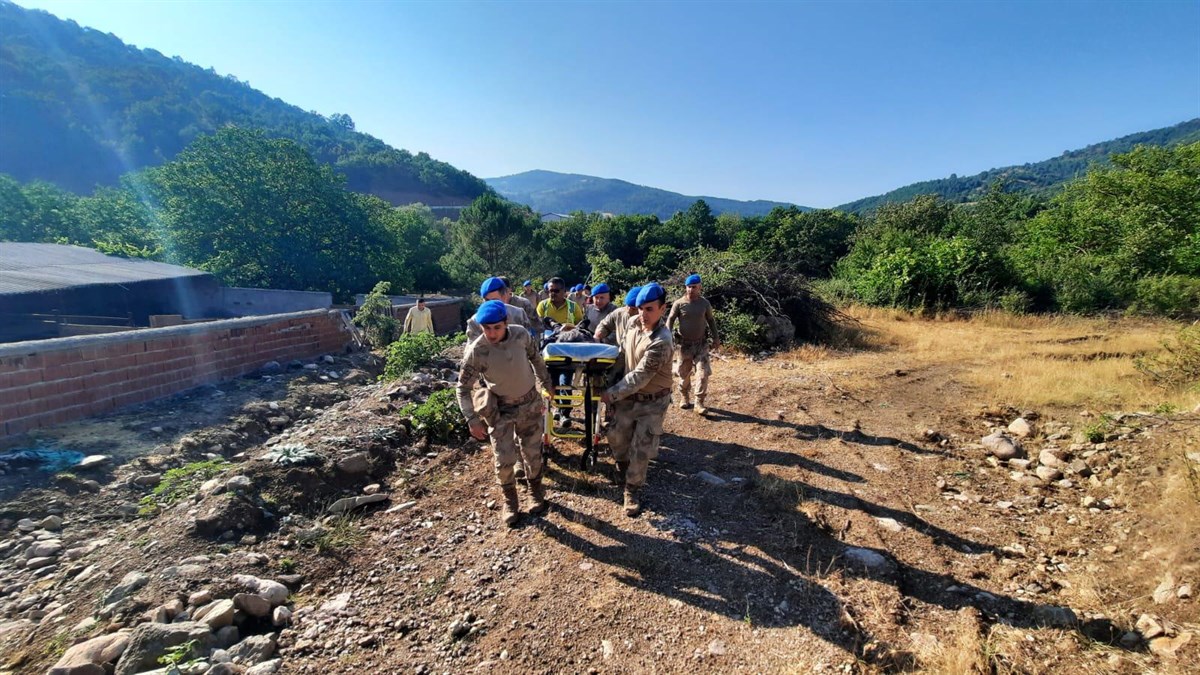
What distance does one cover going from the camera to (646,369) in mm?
3465

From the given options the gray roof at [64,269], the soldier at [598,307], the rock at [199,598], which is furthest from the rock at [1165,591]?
the gray roof at [64,269]

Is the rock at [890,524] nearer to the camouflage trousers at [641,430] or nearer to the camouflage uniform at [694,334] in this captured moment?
the camouflage trousers at [641,430]

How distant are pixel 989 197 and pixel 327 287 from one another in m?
42.2

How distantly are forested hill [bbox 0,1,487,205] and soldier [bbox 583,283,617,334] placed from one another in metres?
52.7

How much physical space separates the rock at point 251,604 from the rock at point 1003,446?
6326mm

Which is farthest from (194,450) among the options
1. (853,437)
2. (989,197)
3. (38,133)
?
(38,133)

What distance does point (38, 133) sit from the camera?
54062mm

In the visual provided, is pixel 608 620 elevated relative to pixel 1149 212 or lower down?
lower down

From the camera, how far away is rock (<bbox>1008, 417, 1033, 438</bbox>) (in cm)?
516

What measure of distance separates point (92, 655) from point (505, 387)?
7.69 ft

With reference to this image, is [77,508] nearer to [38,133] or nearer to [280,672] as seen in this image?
[280,672]

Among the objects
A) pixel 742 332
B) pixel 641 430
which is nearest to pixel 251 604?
pixel 641 430

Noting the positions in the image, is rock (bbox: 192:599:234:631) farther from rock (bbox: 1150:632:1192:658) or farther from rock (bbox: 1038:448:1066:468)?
rock (bbox: 1038:448:1066:468)

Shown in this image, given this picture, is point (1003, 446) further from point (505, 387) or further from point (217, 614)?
point (217, 614)
